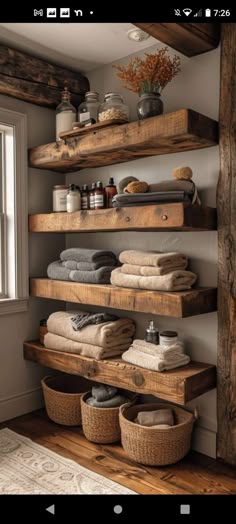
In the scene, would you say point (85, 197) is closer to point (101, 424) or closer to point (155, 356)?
point (155, 356)

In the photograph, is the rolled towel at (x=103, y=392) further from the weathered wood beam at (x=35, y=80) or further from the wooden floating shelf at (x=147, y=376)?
the weathered wood beam at (x=35, y=80)

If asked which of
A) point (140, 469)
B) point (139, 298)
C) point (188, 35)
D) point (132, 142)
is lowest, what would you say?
point (140, 469)

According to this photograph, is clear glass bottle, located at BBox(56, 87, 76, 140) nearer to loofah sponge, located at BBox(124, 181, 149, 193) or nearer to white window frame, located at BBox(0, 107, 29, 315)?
white window frame, located at BBox(0, 107, 29, 315)

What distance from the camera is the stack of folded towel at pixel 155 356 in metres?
2.23

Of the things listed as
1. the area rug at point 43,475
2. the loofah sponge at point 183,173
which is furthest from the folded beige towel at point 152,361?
the loofah sponge at point 183,173

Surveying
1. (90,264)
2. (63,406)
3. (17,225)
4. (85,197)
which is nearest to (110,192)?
(85,197)

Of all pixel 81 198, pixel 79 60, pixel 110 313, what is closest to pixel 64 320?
pixel 110 313

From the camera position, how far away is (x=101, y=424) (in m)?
2.46

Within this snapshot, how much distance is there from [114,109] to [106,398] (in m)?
1.60

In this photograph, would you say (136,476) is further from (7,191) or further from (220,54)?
(220,54)

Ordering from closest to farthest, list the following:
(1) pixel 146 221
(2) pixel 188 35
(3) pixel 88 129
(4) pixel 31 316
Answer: (2) pixel 188 35 → (1) pixel 146 221 → (3) pixel 88 129 → (4) pixel 31 316

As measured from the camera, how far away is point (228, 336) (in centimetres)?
226

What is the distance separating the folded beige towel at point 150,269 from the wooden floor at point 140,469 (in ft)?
3.14
